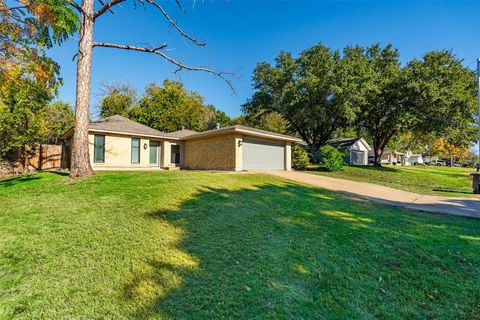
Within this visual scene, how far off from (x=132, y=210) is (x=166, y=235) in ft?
5.34

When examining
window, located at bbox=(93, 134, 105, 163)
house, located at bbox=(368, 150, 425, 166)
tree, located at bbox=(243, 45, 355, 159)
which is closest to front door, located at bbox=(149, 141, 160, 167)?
window, located at bbox=(93, 134, 105, 163)

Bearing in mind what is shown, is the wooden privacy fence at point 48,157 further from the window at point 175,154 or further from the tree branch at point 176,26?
the tree branch at point 176,26

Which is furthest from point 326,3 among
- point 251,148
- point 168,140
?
point 168,140

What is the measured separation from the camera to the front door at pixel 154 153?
17.6 metres

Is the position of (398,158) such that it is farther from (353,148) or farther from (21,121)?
(21,121)

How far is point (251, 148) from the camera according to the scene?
16.0 m

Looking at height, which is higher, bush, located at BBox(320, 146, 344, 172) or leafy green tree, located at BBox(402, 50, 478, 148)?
leafy green tree, located at BBox(402, 50, 478, 148)

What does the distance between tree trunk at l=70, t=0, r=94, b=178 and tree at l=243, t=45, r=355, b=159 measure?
1560 centimetres

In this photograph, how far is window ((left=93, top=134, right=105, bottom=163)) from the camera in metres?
14.8

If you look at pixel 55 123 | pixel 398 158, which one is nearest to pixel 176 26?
pixel 55 123

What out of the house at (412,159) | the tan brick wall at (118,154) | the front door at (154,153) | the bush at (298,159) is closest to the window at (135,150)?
the tan brick wall at (118,154)

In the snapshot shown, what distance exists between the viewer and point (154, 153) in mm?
17859

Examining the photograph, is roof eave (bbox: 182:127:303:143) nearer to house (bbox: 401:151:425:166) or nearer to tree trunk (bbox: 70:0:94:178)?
tree trunk (bbox: 70:0:94:178)

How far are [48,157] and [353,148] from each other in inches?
1271
